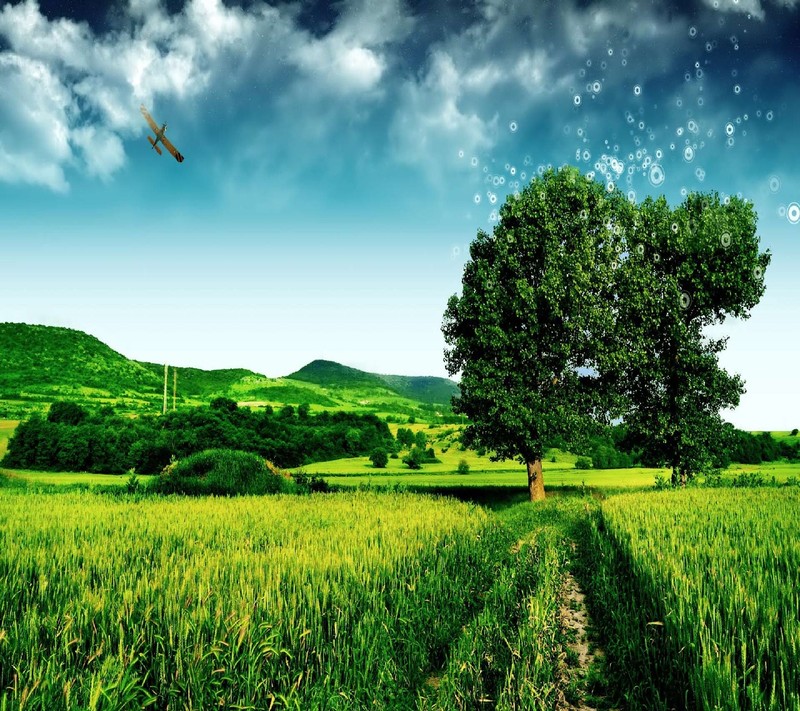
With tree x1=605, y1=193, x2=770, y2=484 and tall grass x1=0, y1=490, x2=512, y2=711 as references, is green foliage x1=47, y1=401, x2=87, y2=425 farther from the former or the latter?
tree x1=605, y1=193, x2=770, y2=484

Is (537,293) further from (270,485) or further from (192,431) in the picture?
(192,431)

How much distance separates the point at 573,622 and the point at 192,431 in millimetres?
45761

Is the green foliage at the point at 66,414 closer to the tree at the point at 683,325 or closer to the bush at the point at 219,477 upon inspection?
the bush at the point at 219,477

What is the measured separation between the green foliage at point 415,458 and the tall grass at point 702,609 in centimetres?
3497

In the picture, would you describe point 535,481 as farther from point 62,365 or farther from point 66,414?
point 62,365

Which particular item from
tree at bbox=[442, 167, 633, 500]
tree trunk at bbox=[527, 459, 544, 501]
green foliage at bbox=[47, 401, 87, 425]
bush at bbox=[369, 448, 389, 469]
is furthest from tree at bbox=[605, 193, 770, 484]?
green foliage at bbox=[47, 401, 87, 425]

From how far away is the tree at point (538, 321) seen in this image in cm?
2628

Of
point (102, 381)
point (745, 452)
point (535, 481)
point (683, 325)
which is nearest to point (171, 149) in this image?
point (535, 481)

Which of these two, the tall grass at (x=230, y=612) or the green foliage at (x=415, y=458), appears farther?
the green foliage at (x=415, y=458)

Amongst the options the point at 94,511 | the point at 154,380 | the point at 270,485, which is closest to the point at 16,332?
the point at 154,380

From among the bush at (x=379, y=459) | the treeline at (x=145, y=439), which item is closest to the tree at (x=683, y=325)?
the bush at (x=379, y=459)

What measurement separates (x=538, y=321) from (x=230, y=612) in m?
23.4

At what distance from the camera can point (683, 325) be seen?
2808cm

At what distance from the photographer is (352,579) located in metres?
7.37
